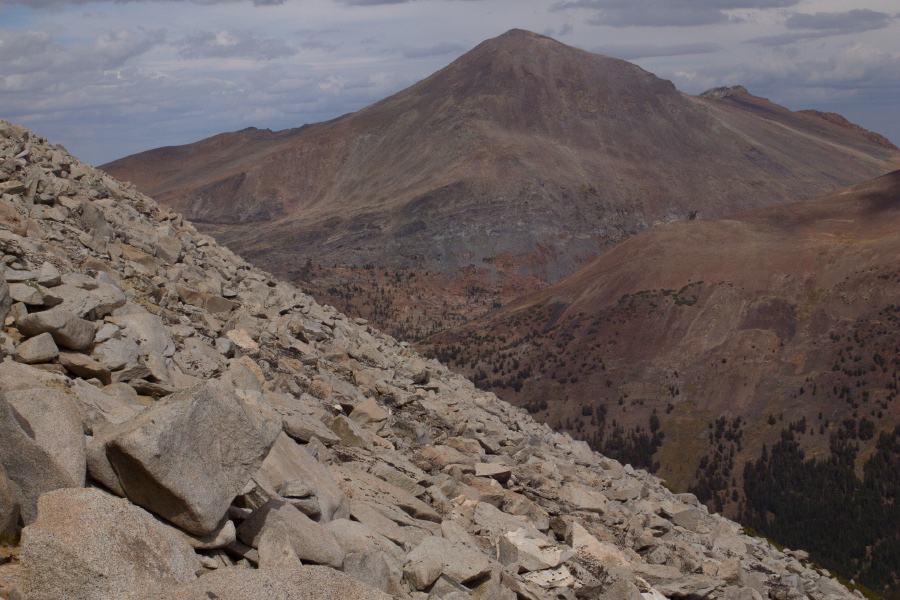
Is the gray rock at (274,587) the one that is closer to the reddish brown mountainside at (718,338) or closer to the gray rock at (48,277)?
the gray rock at (48,277)

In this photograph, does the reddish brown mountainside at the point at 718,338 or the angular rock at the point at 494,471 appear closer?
the angular rock at the point at 494,471

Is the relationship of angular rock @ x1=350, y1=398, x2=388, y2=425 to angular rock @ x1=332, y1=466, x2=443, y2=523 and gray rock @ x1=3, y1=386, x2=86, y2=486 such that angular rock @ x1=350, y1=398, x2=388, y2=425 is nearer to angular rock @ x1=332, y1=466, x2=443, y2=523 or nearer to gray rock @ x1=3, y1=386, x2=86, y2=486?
angular rock @ x1=332, y1=466, x2=443, y2=523

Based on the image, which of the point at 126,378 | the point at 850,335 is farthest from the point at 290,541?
the point at 850,335

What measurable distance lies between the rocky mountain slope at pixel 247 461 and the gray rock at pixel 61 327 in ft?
0.09

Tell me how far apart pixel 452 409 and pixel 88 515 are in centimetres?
1143

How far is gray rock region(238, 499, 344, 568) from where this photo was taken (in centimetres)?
612

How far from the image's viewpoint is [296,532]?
6312 mm

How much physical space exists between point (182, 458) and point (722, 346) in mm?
70405

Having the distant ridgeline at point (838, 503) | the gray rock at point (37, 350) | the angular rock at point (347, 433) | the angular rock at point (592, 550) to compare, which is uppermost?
the gray rock at point (37, 350)

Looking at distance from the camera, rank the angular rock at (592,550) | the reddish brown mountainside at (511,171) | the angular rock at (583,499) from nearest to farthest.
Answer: the angular rock at (592,550) < the angular rock at (583,499) < the reddish brown mountainside at (511,171)

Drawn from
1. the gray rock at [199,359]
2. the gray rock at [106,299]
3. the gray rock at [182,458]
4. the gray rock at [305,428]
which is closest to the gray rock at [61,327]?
the gray rock at [106,299]

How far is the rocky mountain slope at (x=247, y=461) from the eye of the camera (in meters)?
5.05

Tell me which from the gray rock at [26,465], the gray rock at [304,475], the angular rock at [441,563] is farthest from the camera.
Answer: the gray rock at [304,475]

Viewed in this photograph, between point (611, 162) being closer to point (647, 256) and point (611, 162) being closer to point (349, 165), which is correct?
point (349, 165)
